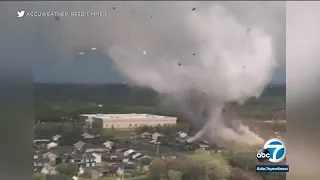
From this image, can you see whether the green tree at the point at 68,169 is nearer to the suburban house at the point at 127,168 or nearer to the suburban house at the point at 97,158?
A: the suburban house at the point at 97,158

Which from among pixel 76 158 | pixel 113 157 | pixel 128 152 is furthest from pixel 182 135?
pixel 76 158

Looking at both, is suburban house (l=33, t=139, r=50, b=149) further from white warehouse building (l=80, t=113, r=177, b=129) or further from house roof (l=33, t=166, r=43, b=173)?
white warehouse building (l=80, t=113, r=177, b=129)

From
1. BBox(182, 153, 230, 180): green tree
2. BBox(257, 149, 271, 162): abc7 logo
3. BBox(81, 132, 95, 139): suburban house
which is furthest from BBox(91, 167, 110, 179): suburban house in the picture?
BBox(257, 149, 271, 162): abc7 logo

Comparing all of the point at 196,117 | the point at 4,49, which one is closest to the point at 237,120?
the point at 196,117

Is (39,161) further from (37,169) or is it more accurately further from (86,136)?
(86,136)

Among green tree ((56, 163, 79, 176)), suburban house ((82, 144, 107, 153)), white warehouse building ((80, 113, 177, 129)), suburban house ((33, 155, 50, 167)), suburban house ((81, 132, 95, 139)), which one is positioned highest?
white warehouse building ((80, 113, 177, 129))

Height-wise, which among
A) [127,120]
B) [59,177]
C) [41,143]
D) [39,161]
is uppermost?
[127,120]
